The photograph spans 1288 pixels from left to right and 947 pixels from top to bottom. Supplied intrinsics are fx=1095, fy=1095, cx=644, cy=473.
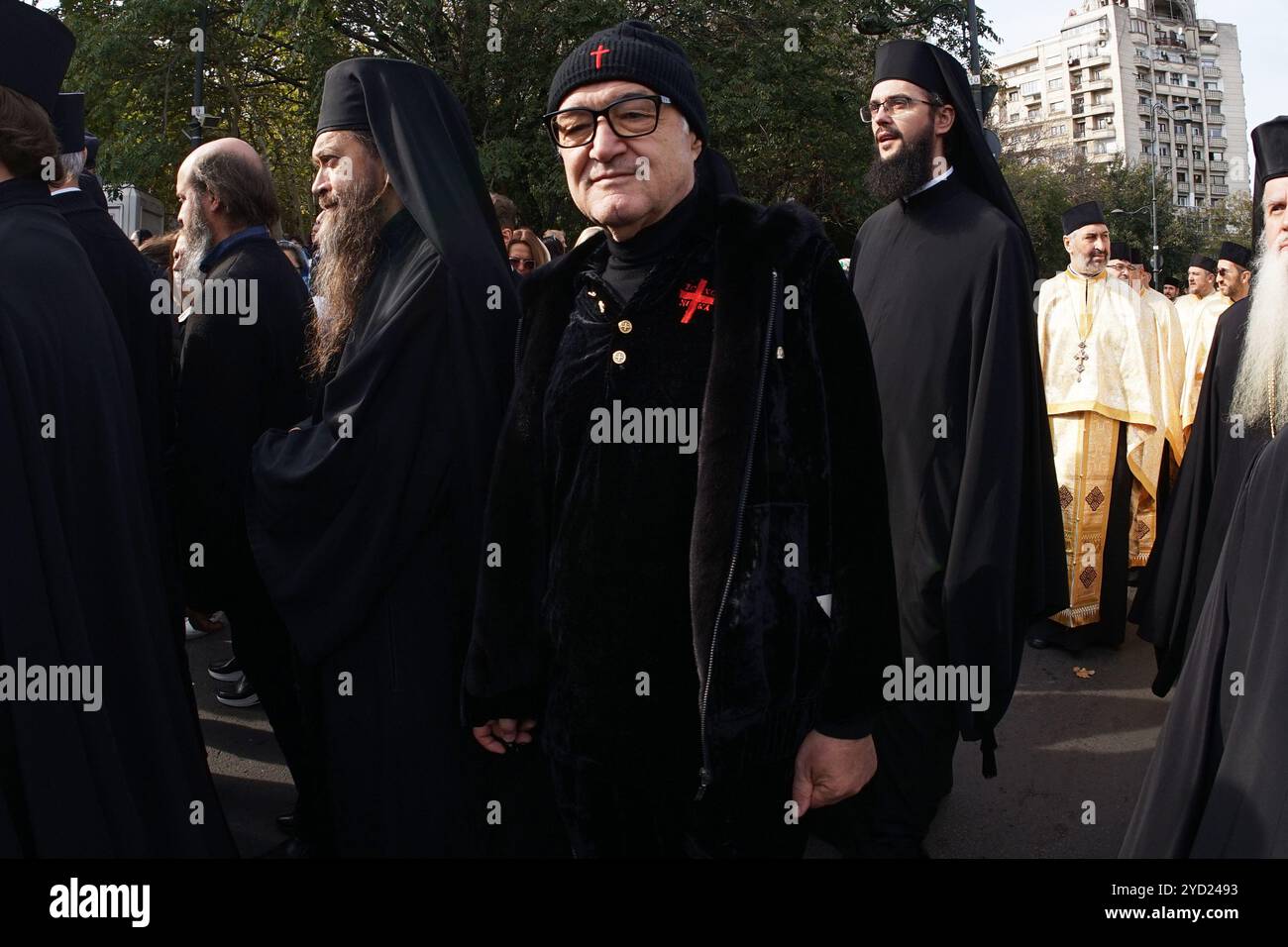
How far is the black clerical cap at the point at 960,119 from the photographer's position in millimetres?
4016

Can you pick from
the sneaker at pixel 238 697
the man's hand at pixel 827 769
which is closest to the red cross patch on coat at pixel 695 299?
the man's hand at pixel 827 769

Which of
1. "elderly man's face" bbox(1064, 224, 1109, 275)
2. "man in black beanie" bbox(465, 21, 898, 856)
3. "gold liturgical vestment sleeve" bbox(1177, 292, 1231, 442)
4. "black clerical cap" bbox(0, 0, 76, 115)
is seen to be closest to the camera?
"man in black beanie" bbox(465, 21, 898, 856)

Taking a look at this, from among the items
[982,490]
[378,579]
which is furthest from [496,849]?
[982,490]

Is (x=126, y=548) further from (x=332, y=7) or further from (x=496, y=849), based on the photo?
(x=332, y=7)

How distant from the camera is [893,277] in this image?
3.99 m

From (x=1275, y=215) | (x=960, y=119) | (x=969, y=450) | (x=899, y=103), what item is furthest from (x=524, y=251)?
(x=1275, y=215)

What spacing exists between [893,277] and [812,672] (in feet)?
7.25

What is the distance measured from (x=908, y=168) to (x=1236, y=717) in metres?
2.51

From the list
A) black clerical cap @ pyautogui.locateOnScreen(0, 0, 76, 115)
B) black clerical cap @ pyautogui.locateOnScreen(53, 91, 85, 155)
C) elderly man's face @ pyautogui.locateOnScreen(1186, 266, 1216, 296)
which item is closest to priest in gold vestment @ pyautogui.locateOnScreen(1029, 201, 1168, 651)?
black clerical cap @ pyautogui.locateOnScreen(53, 91, 85, 155)

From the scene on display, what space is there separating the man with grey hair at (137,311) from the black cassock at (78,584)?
1.33 ft

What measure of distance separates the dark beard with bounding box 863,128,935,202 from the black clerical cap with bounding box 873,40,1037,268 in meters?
0.11

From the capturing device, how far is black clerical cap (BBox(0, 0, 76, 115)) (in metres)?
2.73

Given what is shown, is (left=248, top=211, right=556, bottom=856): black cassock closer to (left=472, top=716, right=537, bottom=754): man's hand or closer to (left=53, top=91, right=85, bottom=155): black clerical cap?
(left=472, top=716, right=537, bottom=754): man's hand

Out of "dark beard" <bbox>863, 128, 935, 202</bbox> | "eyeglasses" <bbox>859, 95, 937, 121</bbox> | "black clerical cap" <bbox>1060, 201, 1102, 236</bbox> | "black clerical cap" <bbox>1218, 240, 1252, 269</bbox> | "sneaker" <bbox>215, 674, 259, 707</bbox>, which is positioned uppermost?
"black clerical cap" <bbox>1218, 240, 1252, 269</bbox>
